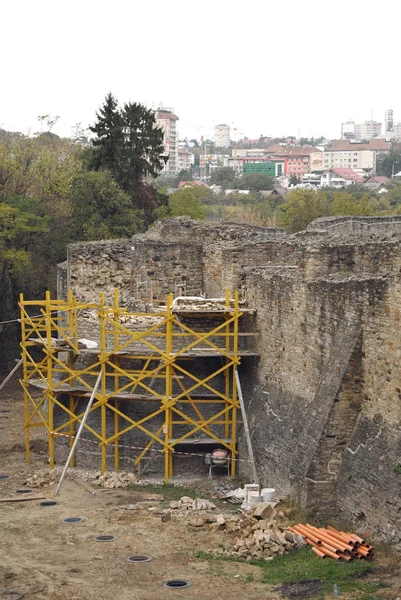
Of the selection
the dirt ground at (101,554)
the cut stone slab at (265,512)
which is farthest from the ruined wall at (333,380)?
the dirt ground at (101,554)

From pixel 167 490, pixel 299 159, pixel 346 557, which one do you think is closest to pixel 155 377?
pixel 167 490

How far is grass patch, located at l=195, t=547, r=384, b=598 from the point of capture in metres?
12.6

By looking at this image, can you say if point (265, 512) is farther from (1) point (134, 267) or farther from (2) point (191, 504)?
(1) point (134, 267)

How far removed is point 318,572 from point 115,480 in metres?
6.38

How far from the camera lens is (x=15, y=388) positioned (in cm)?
3011

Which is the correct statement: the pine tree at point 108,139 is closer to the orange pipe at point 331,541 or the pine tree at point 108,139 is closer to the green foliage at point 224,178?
the orange pipe at point 331,541

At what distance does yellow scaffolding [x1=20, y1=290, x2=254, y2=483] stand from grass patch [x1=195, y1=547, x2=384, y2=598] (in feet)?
16.5

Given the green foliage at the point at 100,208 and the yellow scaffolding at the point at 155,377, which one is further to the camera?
the green foliage at the point at 100,208

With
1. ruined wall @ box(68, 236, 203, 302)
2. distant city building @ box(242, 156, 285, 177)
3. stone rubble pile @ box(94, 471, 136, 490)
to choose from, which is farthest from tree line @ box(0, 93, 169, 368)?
distant city building @ box(242, 156, 285, 177)

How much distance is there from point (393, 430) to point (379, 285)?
1.97m

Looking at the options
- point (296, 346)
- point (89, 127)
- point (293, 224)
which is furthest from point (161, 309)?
point (293, 224)

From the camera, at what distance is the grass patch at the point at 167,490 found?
17969 millimetres

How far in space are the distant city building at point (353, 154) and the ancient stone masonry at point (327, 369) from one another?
16155 cm

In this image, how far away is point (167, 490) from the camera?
18.4m
